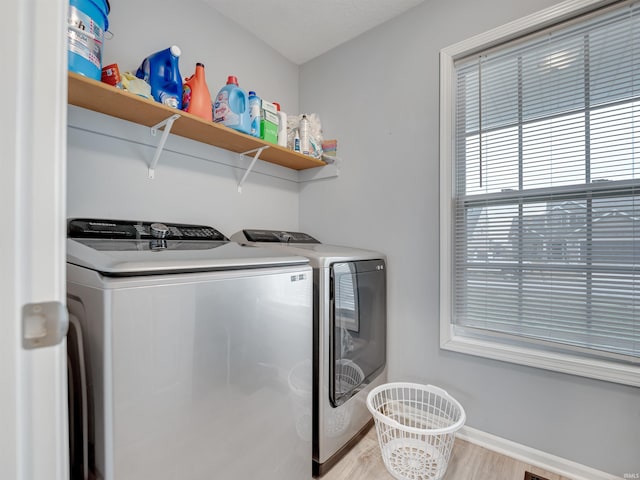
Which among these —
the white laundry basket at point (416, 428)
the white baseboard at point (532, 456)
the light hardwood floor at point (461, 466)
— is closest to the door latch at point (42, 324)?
the white laundry basket at point (416, 428)

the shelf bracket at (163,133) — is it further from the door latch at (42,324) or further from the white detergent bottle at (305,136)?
the door latch at (42,324)

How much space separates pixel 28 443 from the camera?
18.0 inches

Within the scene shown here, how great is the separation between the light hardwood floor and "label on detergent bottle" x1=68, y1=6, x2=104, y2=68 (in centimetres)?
216

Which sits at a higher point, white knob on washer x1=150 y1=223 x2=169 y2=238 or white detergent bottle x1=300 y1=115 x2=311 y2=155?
white detergent bottle x1=300 y1=115 x2=311 y2=155

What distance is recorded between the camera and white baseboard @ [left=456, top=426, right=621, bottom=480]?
1.40 meters

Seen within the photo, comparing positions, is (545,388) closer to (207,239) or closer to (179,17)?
(207,239)

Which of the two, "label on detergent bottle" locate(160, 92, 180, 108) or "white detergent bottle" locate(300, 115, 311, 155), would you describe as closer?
"label on detergent bottle" locate(160, 92, 180, 108)

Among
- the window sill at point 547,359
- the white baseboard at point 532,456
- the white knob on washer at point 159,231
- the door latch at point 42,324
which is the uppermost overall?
the white knob on washer at point 159,231

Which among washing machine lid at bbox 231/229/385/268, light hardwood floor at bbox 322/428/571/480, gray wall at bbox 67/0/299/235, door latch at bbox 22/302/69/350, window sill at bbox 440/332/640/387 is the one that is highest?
gray wall at bbox 67/0/299/235

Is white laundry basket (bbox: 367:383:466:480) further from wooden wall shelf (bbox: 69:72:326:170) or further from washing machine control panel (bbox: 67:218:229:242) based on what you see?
wooden wall shelf (bbox: 69:72:326:170)

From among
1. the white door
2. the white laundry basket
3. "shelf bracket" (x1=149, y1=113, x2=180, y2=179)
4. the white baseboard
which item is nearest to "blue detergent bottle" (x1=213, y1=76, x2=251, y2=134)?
"shelf bracket" (x1=149, y1=113, x2=180, y2=179)

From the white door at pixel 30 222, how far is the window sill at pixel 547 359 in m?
1.80

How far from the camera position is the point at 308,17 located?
78.8 inches

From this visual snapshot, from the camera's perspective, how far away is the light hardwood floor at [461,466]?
1.45 m
